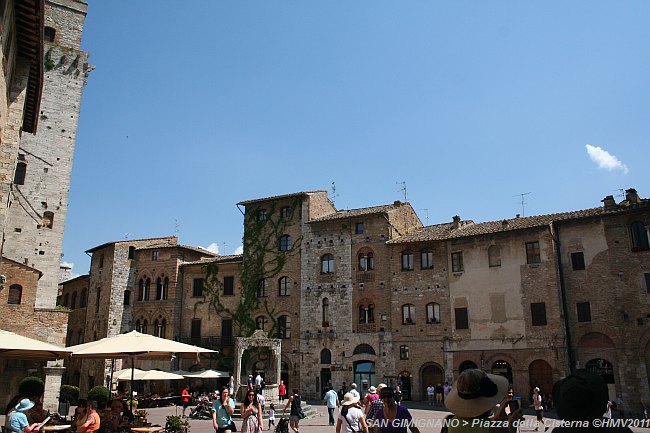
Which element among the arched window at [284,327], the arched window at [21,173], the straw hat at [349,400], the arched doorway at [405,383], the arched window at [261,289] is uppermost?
the arched window at [21,173]

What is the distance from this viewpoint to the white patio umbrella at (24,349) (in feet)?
41.7

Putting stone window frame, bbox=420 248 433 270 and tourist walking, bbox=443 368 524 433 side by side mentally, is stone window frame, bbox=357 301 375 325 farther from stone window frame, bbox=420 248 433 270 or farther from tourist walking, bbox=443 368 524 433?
tourist walking, bbox=443 368 524 433

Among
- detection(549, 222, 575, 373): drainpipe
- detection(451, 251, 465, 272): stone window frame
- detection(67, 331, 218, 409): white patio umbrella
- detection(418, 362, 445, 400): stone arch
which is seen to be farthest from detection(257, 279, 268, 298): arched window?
detection(67, 331, 218, 409): white patio umbrella

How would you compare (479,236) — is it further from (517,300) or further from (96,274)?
(96,274)

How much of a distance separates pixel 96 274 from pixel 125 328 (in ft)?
16.9

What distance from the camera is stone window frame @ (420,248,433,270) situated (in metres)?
33.7

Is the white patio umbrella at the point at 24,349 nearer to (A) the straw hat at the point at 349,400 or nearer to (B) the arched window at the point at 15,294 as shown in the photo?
(A) the straw hat at the point at 349,400

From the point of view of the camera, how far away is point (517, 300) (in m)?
30.5

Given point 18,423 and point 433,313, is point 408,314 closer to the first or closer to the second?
point 433,313

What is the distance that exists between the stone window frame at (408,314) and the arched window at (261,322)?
9.83 m

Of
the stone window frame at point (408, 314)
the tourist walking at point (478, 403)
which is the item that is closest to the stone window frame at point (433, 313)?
the stone window frame at point (408, 314)

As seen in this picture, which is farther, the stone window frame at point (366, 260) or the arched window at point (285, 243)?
the arched window at point (285, 243)

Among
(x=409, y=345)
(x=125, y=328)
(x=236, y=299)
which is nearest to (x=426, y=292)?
(x=409, y=345)

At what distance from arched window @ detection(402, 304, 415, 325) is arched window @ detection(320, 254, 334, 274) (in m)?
5.75
